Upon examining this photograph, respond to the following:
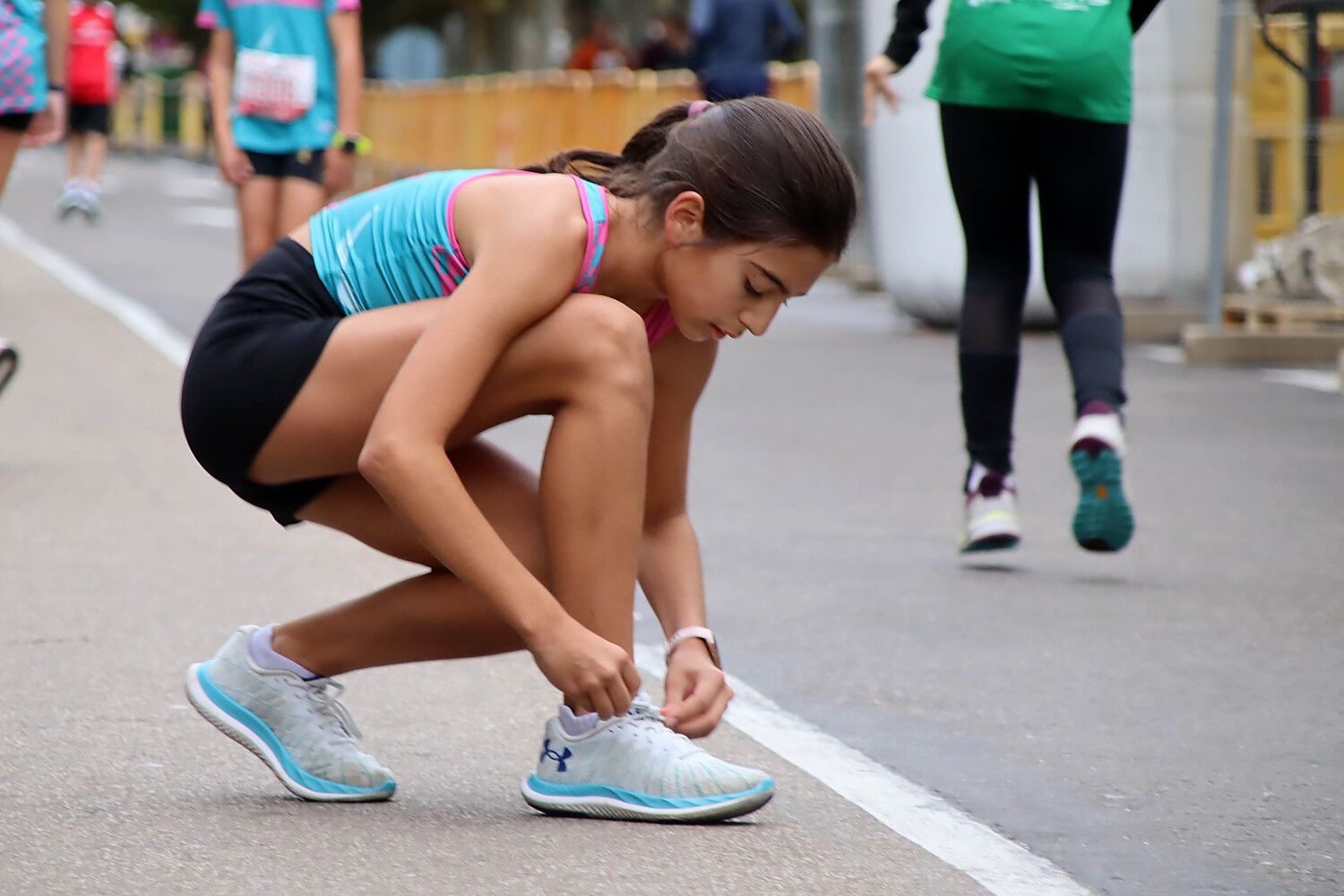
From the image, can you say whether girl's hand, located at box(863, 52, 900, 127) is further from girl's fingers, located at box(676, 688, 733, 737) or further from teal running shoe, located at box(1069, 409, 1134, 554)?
girl's fingers, located at box(676, 688, 733, 737)

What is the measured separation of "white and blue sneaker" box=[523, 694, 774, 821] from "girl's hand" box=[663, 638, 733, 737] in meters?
0.02

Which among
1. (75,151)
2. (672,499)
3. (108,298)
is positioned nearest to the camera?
(672,499)

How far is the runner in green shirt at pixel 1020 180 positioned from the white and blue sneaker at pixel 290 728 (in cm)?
211

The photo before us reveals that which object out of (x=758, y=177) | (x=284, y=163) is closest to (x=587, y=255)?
(x=758, y=177)

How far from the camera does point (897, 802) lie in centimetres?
305

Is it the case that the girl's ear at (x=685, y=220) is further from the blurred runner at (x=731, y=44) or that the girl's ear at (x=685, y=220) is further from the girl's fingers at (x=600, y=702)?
the blurred runner at (x=731, y=44)

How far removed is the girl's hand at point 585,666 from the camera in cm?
269

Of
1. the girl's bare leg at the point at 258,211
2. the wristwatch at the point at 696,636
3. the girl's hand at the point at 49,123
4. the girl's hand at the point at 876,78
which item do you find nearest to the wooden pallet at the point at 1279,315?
the girl's bare leg at the point at 258,211

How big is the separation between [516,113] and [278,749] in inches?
698

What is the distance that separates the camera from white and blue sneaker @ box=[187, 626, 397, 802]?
9.84ft

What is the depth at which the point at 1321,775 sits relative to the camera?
3.23 meters

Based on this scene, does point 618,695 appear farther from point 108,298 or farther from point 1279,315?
point 108,298

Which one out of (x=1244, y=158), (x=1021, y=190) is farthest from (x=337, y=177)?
(x=1244, y=158)

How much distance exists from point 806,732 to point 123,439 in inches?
144
